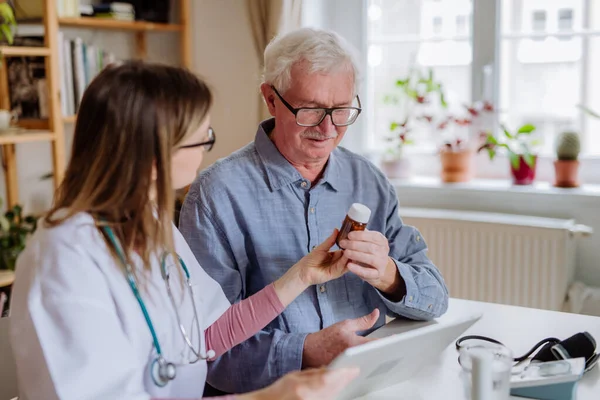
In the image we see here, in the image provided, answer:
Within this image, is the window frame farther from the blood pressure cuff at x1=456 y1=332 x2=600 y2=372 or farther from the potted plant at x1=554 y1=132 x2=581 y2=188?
the blood pressure cuff at x1=456 y1=332 x2=600 y2=372

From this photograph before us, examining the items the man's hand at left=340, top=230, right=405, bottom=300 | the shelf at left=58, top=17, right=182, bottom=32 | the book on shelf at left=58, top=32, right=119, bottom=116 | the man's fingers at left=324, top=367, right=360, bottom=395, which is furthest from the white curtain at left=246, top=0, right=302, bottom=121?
the man's fingers at left=324, top=367, right=360, bottom=395

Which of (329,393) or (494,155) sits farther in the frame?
(494,155)

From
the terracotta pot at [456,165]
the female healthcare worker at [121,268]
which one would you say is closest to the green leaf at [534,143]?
the terracotta pot at [456,165]

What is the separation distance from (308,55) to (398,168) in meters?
1.55

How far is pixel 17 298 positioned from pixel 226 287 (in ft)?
1.93

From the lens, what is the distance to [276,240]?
1.59 meters

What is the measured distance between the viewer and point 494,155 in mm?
2848

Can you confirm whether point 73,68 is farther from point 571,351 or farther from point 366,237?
point 571,351

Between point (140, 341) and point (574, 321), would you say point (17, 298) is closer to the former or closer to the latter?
point (140, 341)

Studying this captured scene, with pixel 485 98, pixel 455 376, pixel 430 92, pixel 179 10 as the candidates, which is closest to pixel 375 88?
pixel 430 92

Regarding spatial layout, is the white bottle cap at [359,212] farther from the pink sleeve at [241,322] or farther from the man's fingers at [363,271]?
the pink sleeve at [241,322]

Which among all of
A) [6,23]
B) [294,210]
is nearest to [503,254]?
[294,210]

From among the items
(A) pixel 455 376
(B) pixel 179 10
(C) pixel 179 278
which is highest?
(B) pixel 179 10

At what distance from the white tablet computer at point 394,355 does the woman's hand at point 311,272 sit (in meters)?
0.26
